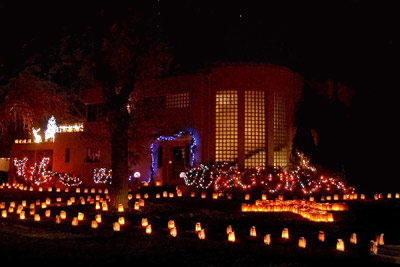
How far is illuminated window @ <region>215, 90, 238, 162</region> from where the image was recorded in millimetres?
24609

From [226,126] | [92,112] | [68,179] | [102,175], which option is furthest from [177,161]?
[92,112]

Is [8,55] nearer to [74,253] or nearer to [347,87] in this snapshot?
[74,253]

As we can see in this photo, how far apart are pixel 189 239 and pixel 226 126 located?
14842 millimetres

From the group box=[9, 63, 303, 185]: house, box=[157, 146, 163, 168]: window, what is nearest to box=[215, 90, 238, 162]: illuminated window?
box=[9, 63, 303, 185]: house

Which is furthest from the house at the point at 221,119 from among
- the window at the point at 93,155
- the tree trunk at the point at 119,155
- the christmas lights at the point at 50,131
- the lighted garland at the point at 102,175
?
the tree trunk at the point at 119,155

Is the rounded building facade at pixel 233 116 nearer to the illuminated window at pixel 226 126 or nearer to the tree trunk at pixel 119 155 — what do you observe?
the illuminated window at pixel 226 126

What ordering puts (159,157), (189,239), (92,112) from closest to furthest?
1. (189,239)
2. (159,157)
3. (92,112)

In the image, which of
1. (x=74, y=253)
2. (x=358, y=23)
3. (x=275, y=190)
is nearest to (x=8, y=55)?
(x=74, y=253)

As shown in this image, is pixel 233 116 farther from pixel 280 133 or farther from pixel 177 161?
pixel 177 161

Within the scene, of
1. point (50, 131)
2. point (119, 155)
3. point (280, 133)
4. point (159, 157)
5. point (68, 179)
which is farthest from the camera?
point (50, 131)

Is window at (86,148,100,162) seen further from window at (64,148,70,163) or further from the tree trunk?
the tree trunk

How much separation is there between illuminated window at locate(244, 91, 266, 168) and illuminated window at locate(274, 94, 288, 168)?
77cm

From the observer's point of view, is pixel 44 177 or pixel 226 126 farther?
pixel 44 177

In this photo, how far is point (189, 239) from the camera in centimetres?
1019
